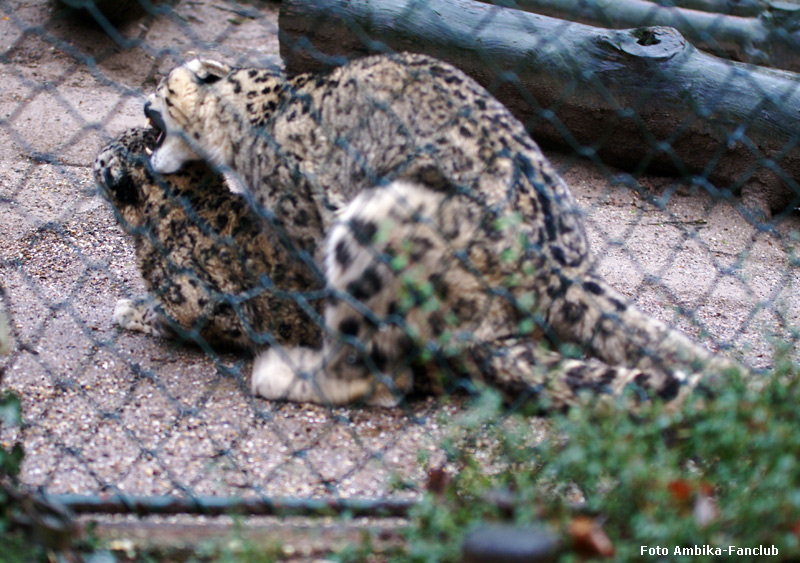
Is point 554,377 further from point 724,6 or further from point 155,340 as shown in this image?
point 724,6

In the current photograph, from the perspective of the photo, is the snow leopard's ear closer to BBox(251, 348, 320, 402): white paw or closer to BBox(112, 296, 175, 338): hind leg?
BBox(112, 296, 175, 338): hind leg

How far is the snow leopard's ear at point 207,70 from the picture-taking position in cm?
306

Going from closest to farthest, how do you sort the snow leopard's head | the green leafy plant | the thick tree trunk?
1. the green leafy plant
2. the snow leopard's head
3. the thick tree trunk

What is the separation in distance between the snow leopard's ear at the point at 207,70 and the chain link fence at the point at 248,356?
187mm

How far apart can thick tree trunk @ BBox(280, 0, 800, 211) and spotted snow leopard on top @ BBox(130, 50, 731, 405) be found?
1.43 meters

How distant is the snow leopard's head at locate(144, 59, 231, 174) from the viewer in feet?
9.71

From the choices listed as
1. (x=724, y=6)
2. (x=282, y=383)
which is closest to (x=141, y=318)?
(x=282, y=383)

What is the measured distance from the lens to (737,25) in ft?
19.8

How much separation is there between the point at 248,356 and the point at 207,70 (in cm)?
113

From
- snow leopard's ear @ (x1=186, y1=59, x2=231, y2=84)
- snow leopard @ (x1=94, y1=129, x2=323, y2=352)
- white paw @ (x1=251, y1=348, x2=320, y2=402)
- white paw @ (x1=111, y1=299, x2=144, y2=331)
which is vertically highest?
snow leopard's ear @ (x1=186, y1=59, x2=231, y2=84)

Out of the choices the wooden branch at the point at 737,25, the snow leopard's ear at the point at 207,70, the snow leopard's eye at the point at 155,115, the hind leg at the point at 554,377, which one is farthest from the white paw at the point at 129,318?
the wooden branch at the point at 737,25

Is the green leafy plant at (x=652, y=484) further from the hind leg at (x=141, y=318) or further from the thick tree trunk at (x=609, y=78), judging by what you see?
the thick tree trunk at (x=609, y=78)

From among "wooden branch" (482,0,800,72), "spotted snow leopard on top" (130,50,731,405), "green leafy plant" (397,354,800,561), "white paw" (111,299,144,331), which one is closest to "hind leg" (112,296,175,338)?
"white paw" (111,299,144,331)

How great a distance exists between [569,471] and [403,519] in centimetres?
47
